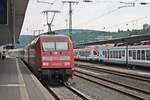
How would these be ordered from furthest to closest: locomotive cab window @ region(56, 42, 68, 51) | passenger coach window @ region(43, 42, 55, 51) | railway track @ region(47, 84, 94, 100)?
locomotive cab window @ region(56, 42, 68, 51), passenger coach window @ region(43, 42, 55, 51), railway track @ region(47, 84, 94, 100)

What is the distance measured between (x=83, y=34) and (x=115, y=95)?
8265 centimetres

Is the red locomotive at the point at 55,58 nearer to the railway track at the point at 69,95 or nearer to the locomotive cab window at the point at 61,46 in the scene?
the locomotive cab window at the point at 61,46

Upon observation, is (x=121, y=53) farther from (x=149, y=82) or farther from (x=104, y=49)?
(x=149, y=82)

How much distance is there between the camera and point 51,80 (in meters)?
23.3

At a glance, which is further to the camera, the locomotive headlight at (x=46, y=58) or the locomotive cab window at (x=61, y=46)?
the locomotive cab window at (x=61, y=46)

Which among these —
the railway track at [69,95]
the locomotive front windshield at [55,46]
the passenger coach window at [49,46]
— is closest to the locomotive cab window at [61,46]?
the locomotive front windshield at [55,46]

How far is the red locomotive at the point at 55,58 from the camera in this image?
2172 centimetres

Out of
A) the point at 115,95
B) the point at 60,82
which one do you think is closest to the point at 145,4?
the point at 60,82

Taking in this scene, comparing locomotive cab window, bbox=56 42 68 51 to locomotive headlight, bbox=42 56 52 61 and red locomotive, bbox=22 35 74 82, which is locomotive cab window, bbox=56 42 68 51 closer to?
red locomotive, bbox=22 35 74 82

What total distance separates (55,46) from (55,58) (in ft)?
2.31

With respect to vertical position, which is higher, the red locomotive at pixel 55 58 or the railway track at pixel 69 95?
the red locomotive at pixel 55 58

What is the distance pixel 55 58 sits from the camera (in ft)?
71.7

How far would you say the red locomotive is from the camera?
71.3 feet

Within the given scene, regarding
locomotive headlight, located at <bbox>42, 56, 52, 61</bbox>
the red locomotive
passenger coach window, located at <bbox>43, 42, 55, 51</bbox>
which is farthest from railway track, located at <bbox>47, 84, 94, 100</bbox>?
passenger coach window, located at <bbox>43, 42, 55, 51</bbox>
